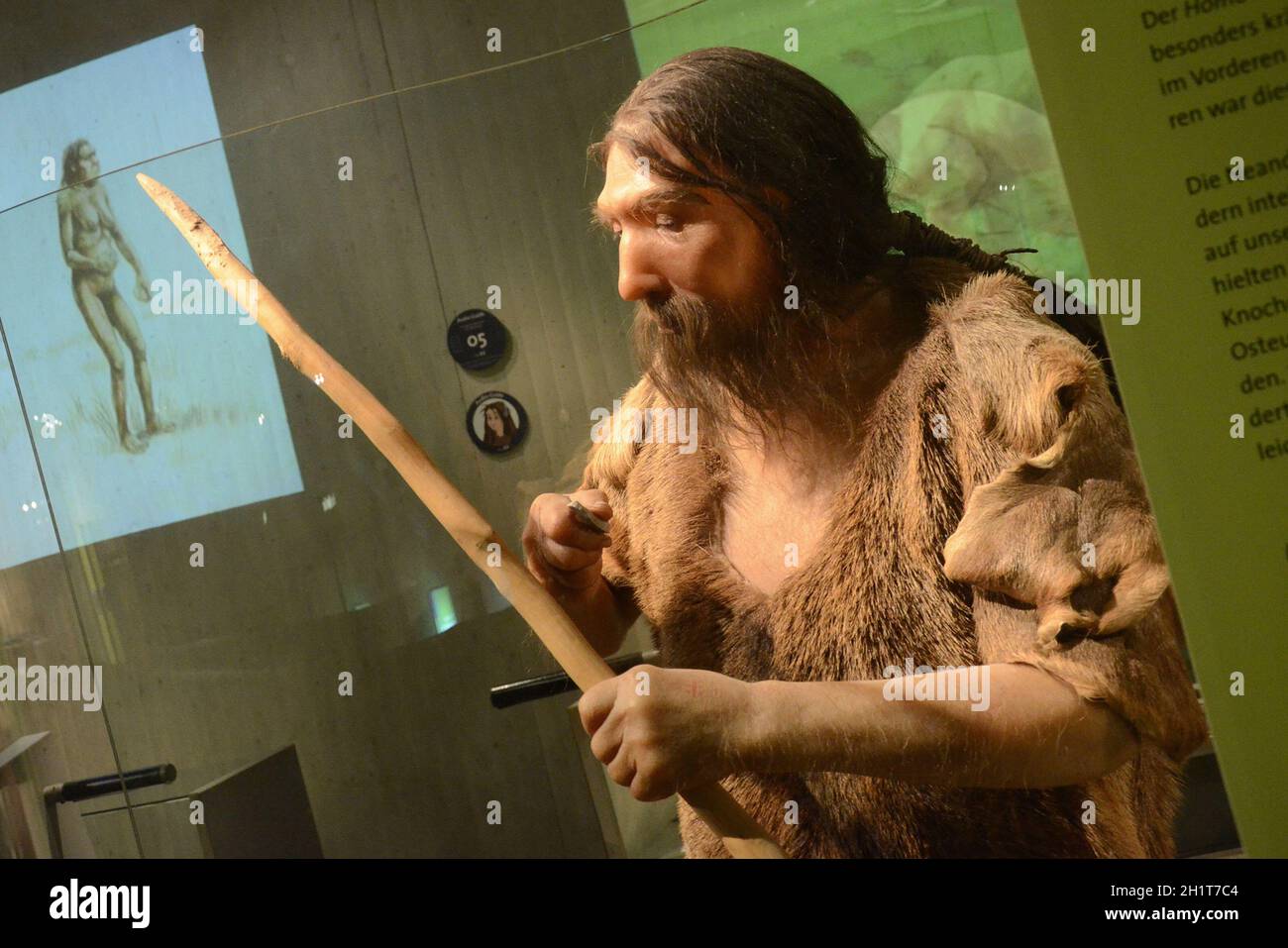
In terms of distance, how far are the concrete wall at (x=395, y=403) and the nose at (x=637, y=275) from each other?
0.21ft

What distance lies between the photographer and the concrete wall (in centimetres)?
127

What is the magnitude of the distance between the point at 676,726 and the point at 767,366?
0.35m

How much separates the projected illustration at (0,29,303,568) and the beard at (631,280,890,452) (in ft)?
1.67

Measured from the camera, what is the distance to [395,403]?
132cm

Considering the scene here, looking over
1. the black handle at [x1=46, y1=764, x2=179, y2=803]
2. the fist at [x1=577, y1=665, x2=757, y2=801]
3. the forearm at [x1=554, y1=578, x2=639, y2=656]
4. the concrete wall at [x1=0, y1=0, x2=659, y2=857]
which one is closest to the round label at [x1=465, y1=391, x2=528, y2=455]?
the concrete wall at [x1=0, y1=0, x2=659, y2=857]

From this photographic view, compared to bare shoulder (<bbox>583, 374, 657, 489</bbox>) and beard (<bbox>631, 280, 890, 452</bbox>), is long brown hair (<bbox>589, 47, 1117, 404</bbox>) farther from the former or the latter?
bare shoulder (<bbox>583, 374, 657, 489</bbox>)

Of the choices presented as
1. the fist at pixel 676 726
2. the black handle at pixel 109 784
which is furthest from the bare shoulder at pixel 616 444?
the black handle at pixel 109 784

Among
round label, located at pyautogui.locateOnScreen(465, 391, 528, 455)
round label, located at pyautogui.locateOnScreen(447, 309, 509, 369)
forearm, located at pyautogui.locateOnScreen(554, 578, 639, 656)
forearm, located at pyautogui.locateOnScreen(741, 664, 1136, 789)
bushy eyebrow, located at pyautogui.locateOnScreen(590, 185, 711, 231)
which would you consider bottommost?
forearm, located at pyautogui.locateOnScreen(741, 664, 1136, 789)

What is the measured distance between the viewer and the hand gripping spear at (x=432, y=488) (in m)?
1.11

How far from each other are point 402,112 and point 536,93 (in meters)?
0.16

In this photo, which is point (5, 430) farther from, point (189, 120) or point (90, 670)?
point (189, 120)

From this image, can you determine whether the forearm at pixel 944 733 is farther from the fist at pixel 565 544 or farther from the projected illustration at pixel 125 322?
the projected illustration at pixel 125 322

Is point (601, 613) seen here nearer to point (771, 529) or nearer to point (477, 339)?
point (771, 529)

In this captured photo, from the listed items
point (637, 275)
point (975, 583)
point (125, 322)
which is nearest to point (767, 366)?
point (637, 275)
